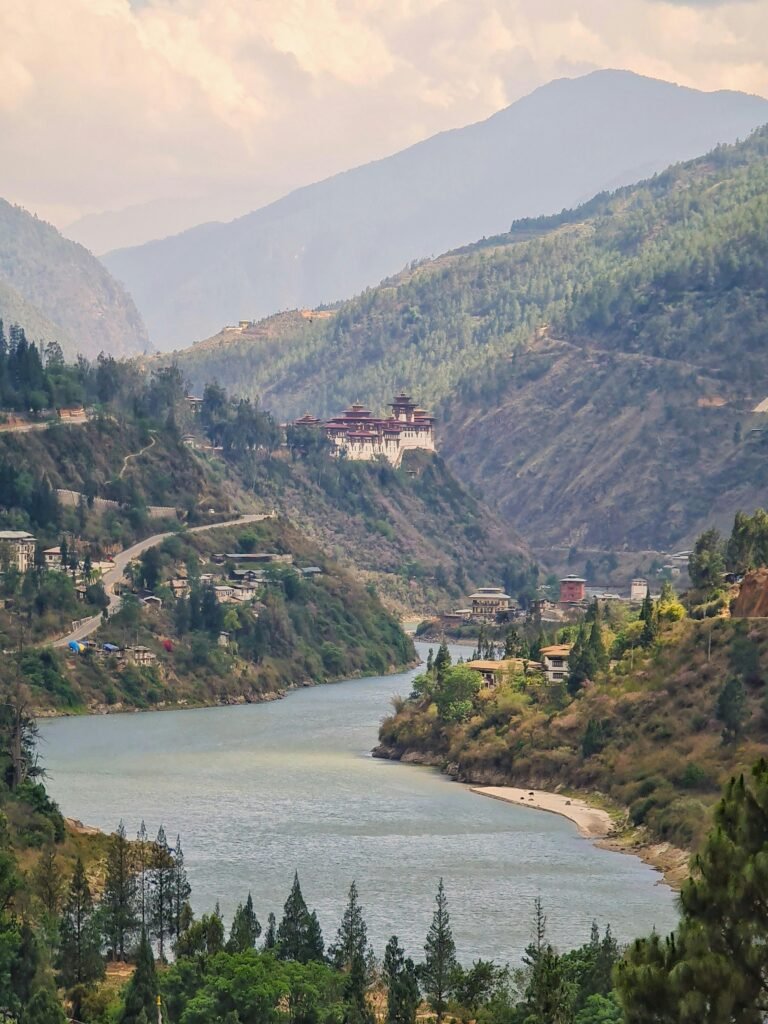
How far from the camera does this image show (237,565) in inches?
5743

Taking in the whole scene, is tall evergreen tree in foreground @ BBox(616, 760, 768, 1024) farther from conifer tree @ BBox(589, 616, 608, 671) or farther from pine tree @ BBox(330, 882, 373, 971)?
conifer tree @ BBox(589, 616, 608, 671)

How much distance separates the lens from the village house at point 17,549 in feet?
427

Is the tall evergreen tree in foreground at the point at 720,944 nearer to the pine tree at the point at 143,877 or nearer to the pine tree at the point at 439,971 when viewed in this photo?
the pine tree at the point at 439,971

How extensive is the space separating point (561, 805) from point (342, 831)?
10.4 meters

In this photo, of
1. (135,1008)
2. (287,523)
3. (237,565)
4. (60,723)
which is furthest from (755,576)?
(287,523)

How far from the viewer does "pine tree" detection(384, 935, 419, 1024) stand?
4722cm

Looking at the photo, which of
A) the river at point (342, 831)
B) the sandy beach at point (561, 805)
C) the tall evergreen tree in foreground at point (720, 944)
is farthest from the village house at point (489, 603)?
the tall evergreen tree in foreground at point (720, 944)

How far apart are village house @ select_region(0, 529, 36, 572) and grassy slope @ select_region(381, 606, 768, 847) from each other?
1477 inches

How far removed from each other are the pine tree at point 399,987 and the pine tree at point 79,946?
670cm

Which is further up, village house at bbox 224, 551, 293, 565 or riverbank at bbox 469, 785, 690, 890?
village house at bbox 224, 551, 293, 565

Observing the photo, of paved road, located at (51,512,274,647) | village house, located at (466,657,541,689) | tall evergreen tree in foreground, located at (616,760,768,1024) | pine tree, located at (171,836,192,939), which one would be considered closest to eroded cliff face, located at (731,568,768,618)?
village house, located at (466,657,541,689)

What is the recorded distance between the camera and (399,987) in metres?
48.2

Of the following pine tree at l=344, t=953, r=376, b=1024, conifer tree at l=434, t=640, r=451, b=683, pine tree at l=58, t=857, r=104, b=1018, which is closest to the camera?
pine tree at l=344, t=953, r=376, b=1024

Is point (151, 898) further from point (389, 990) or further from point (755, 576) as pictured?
point (755, 576)
